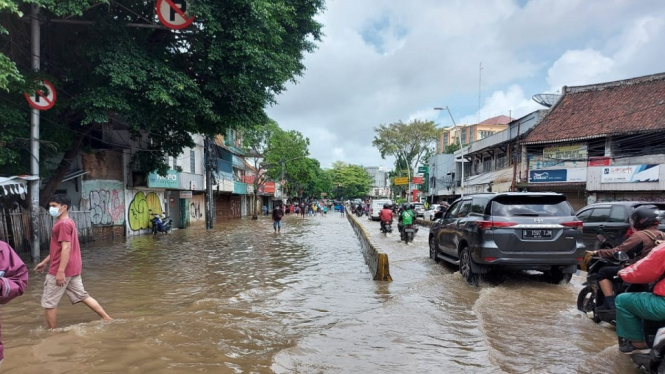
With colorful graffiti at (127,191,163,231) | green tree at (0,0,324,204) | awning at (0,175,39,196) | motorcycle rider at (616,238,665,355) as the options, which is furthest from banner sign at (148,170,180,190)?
motorcycle rider at (616,238,665,355)

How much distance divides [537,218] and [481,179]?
28313 millimetres

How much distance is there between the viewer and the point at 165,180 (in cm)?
2164

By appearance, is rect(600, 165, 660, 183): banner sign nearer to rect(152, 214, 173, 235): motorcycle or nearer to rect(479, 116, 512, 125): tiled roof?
rect(152, 214, 173, 235): motorcycle

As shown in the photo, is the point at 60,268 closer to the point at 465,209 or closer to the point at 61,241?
the point at 61,241

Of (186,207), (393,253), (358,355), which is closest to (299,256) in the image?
(393,253)

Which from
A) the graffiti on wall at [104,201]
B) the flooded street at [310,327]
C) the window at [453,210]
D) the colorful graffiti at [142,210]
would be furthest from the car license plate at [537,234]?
the colorful graffiti at [142,210]

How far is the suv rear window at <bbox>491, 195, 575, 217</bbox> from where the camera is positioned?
23.3 ft

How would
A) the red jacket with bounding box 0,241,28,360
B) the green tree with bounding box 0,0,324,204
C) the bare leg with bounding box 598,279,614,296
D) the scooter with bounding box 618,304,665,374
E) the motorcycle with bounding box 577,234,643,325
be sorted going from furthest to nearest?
the green tree with bounding box 0,0,324,204 < the bare leg with bounding box 598,279,614,296 < the motorcycle with bounding box 577,234,643,325 < the scooter with bounding box 618,304,665,374 < the red jacket with bounding box 0,241,28,360

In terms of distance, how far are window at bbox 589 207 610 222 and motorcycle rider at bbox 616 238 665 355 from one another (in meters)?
7.37

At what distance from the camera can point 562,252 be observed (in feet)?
22.8

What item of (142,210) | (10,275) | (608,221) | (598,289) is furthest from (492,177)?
(10,275)

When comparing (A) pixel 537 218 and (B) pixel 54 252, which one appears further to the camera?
(A) pixel 537 218

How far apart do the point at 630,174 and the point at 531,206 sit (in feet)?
62.9

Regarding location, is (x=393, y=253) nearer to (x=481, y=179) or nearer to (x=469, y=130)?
(x=481, y=179)
